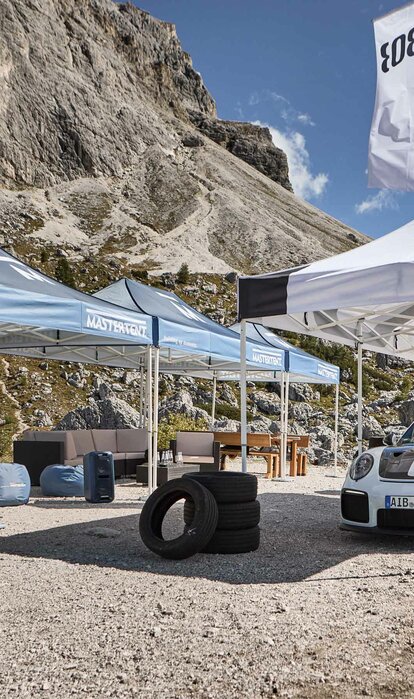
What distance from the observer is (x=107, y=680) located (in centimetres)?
321

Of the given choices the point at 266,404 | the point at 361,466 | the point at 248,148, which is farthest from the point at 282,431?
the point at 248,148

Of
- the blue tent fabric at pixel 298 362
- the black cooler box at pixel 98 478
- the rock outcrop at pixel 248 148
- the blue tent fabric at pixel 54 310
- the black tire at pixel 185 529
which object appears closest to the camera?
the black tire at pixel 185 529

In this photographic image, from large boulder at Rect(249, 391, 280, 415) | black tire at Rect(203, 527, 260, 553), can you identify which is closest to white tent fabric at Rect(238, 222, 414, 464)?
black tire at Rect(203, 527, 260, 553)

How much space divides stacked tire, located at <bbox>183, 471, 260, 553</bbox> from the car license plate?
1.16 m

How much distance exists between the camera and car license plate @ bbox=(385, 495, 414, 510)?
20.2 ft

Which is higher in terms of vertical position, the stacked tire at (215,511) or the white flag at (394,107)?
the white flag at (394,107)

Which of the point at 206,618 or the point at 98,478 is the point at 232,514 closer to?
the point at 206,618

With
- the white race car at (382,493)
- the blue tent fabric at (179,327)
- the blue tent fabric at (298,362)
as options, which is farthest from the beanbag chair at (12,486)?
the blue tent fabric at (298,362)

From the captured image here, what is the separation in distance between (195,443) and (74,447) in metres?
2.60

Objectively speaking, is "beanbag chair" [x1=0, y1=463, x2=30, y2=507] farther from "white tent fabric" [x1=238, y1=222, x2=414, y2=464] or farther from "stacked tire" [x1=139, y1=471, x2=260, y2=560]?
"white tent fabric" [x1=238, y1=222, x2=414, y2=464]

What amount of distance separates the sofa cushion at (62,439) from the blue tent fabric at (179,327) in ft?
8.00

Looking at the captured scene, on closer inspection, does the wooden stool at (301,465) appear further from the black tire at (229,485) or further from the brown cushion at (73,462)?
the black tire at (229,485)

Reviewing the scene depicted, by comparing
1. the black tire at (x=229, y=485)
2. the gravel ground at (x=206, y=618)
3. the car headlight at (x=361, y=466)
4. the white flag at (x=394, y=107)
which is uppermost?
the white flag at (x=394, y=107)

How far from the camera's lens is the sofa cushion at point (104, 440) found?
13.6 metres
